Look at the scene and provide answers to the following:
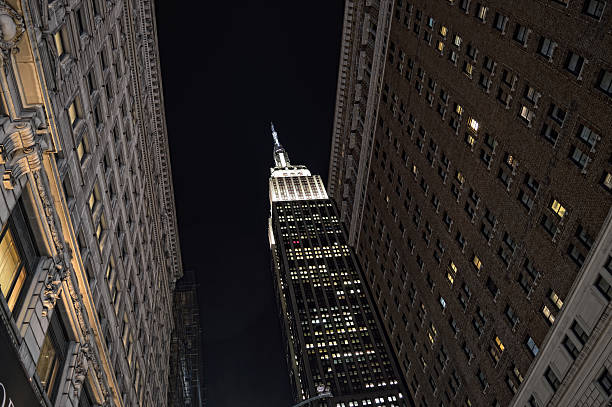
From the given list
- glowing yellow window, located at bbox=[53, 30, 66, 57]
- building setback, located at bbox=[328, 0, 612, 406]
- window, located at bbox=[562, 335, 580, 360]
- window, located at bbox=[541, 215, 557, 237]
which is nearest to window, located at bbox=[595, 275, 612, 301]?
building setback, located at bbox=[328, 0, 612, 406]

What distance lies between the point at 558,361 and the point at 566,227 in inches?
379

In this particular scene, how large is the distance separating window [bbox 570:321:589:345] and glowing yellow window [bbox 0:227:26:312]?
1292 inches

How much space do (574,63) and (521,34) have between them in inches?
280

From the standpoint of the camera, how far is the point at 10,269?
18.6m

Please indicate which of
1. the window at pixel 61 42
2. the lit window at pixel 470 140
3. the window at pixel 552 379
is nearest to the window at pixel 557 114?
the lit window at pixel 470 140

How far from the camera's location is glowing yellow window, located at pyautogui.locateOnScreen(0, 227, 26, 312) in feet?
58.8

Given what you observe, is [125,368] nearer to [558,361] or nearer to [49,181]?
[49,181]

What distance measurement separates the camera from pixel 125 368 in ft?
124

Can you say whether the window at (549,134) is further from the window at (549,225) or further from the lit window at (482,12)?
the lit window at (482,12)

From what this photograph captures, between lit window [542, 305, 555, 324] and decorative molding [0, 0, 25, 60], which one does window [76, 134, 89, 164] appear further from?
lit window [542, 305, 555, 324]

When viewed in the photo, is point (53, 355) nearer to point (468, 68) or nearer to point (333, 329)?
point (468, 68)

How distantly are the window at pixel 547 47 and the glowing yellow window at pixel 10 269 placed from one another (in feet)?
116

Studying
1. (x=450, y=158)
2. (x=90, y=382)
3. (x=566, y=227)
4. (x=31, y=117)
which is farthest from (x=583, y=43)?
(x=90, y=382)

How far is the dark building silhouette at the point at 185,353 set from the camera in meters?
94.8
